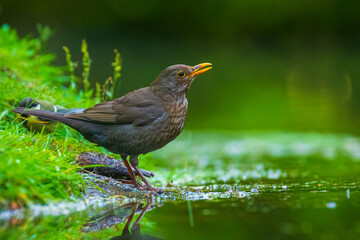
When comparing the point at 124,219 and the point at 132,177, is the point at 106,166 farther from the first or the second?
the point at 124,219

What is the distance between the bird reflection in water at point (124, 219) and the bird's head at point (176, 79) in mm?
1355

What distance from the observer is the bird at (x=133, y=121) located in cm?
503

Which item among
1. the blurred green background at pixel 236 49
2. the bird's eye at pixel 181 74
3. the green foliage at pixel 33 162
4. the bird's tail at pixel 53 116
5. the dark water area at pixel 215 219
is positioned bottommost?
the dark water area at pixel 215 219

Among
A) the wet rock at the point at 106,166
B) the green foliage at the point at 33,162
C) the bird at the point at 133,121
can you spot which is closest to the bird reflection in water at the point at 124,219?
the green foliage at the point at 33,162

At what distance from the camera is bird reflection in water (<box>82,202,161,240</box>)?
344cm

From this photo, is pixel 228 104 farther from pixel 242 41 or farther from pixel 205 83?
pixel 242 41

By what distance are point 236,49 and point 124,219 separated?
2518cm

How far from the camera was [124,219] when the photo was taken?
3.86m

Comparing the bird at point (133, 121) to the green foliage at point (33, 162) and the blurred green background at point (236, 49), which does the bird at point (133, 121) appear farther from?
the blurred green background at point (236, 49)

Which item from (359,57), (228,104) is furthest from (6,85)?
(359,57)

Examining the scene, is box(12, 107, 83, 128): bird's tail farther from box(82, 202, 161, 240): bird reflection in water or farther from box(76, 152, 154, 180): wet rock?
box(82, 202, 161, 240): bird reflection in water

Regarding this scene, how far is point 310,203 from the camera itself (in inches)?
164

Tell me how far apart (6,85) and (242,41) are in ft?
86.8

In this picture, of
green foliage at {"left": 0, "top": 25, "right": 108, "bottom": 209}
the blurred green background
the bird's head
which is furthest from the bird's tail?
the blurred green background
